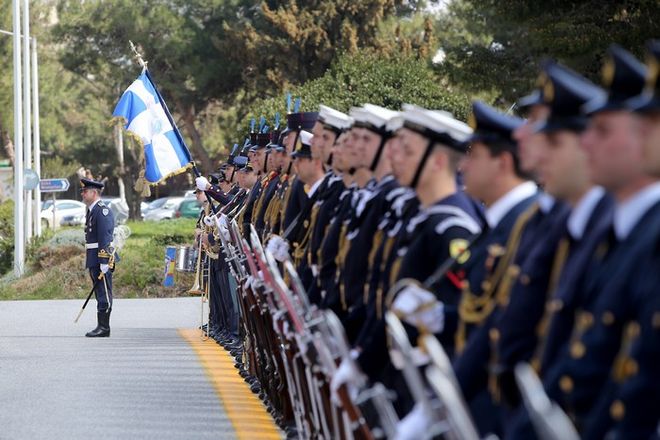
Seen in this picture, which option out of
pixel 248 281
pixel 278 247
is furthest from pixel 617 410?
pixel 248 281

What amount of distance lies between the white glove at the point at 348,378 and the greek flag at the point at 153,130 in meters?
15.5

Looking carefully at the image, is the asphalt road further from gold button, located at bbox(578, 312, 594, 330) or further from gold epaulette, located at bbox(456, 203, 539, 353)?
gold button, located at bbox(578, 312, 594, 330)

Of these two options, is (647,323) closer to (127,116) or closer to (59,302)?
(127,116)

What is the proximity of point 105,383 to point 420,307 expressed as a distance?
856 cm

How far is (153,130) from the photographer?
22344mm

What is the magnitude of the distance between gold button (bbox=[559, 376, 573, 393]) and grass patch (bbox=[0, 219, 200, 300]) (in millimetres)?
24571

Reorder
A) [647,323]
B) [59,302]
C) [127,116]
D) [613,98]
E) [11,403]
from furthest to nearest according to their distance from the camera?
1. [59,302]
2. [127,116]
3. [11,403]
4. [613,98]
5. [647,323]

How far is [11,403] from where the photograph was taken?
12.4 m

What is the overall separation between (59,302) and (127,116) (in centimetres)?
503

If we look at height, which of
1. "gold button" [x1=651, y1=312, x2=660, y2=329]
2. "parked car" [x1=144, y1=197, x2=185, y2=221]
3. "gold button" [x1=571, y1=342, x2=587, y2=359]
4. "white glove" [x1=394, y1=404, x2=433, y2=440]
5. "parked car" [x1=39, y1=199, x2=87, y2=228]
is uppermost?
"gold button" [x1=651, y1=312, x2=660, y2=329]

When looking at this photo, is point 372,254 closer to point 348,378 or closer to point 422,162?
point 422,162

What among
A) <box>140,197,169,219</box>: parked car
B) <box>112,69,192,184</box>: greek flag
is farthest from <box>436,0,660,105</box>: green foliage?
<box>140,197,169,219</box>: parked car

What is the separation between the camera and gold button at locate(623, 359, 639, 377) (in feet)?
12.6

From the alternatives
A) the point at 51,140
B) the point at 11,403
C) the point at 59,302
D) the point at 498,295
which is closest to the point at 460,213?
the point at 498,295
